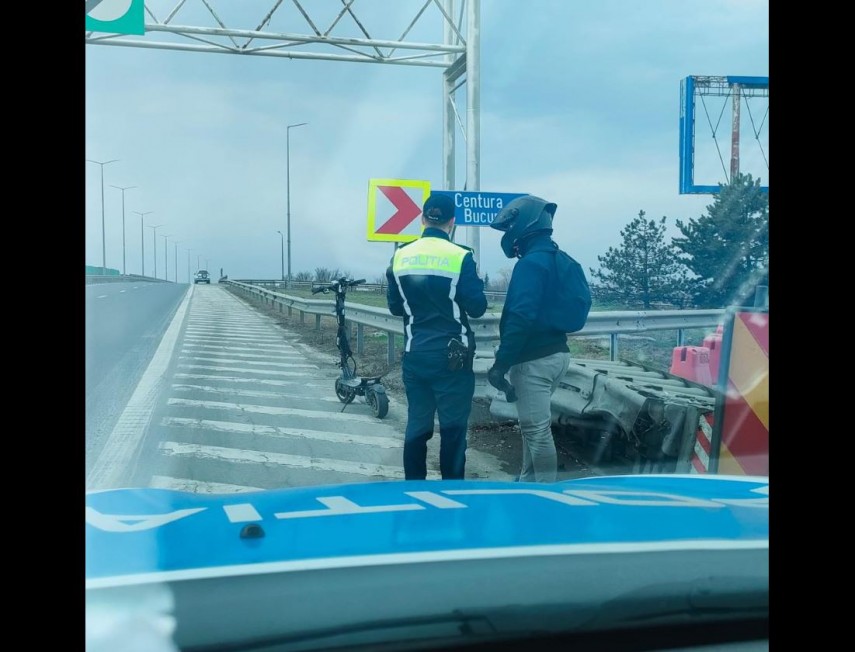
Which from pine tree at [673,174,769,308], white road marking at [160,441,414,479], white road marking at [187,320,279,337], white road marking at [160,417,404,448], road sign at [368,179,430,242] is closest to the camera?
pine tree at [673,174,769,308]

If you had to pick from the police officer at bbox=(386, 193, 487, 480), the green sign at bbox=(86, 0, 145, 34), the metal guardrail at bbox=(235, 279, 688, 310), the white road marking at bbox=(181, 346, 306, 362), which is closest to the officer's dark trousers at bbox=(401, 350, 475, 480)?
the police officer at bbox=(386, 193, 487, 480)

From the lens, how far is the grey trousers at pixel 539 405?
12.5 feet

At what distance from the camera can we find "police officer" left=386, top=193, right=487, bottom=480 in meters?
3.68

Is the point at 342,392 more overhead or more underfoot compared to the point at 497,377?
more underfoot

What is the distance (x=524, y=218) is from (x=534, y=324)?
1.66 feet

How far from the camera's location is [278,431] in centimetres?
389

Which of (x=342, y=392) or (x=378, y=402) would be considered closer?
(x=342, y=392)

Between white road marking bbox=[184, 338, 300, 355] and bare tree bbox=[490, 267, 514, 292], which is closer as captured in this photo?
bare tree bbox=[490, 267, 514, 292]

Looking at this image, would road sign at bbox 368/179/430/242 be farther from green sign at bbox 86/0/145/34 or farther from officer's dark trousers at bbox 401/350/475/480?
green sign at bbox 86/0/145/34

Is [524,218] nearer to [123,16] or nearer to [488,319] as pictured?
[488,319]

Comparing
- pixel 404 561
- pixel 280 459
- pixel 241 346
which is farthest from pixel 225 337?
pixel 404 561

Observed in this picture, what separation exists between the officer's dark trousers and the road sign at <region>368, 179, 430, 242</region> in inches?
22.2
